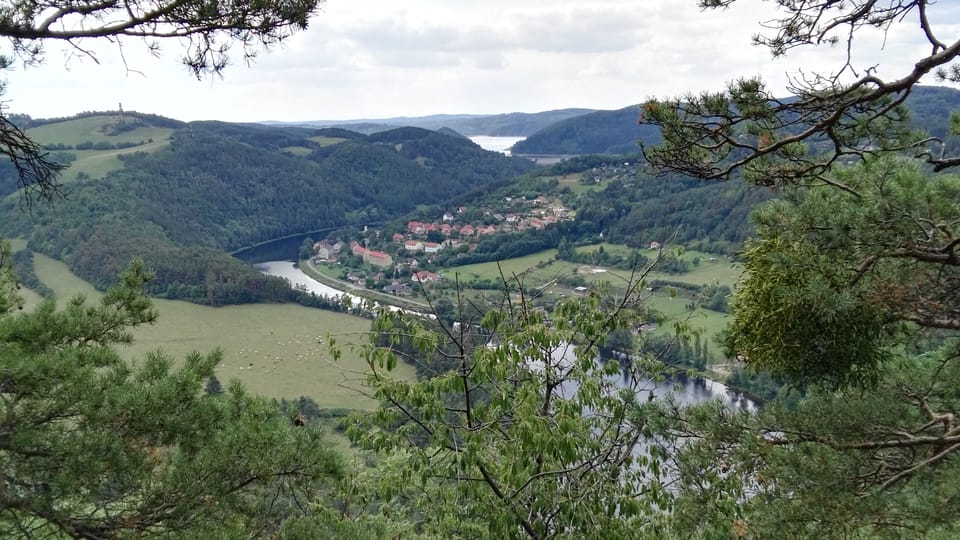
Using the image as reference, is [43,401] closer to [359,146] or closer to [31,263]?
[31,263]

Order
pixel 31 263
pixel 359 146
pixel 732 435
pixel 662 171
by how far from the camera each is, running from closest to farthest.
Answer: pixel 662 171 → pixel 732 435 → pixel 31 263 → pixel 359 146

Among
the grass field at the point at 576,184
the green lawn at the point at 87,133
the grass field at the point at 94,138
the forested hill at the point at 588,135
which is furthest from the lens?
the forested hill at the point at 588,135

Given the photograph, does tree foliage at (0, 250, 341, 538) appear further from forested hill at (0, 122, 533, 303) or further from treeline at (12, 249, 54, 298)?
treeline at (12, 249, 54, 298)

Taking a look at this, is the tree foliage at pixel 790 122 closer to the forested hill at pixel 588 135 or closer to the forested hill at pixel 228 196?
the forested hill at pixel 228 196

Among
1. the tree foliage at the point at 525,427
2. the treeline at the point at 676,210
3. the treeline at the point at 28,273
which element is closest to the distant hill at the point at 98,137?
the treeline at the point at 28,273

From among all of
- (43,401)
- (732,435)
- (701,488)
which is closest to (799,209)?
(732,435)

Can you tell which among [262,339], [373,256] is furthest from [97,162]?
[262,339]

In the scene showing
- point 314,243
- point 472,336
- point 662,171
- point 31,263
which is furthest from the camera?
point 314,243

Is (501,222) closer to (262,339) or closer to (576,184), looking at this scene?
(576,184)
